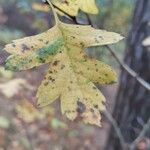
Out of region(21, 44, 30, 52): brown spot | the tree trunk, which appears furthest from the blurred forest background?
region(21, 44, 30, 52): brown spot

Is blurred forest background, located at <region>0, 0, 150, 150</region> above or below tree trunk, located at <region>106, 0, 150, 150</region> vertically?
below

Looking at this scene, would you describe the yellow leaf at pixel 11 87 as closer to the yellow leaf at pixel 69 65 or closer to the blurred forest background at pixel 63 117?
the blurred forest background at pixel 63 117

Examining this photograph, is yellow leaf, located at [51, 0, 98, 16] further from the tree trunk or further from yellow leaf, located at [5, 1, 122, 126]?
the tree trunk

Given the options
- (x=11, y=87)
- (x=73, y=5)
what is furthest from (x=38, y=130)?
(x=73, y=5)

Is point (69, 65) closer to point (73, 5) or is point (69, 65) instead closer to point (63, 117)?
point (73, 5)

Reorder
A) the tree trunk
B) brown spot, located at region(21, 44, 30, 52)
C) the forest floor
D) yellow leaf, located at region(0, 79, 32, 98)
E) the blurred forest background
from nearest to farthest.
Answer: brown spot, located at region(21, 44, 30, 52)
the tree trunk
the blurred forest background
yellow leaf, located at region(0, 79, 32, 98)
the forest floor

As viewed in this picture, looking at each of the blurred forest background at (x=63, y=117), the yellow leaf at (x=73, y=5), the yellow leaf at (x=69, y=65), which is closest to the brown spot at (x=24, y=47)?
the yellow leaf at (x=69, y=65)
